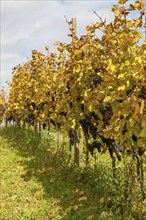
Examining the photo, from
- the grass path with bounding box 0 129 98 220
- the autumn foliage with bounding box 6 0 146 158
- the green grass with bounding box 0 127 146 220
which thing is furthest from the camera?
the grass path with bounding box 0 129 98 220

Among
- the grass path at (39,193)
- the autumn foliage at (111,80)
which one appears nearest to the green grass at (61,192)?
the grass path at (39,193)

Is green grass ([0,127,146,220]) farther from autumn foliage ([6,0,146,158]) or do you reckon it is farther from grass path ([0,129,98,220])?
autumn foliage ([6,0,146,158])

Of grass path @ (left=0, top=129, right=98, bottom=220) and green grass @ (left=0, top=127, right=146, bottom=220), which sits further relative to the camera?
grass path @ (left=0, top=129, right=98, bottom=220)

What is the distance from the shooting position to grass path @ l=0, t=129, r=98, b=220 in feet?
23.6

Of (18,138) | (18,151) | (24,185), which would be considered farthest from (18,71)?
(24,185)

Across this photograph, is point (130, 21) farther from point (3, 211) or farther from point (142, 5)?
point (3, 211)

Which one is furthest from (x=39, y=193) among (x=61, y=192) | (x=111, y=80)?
(x=111, y=80)

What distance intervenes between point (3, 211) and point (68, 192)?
163cm

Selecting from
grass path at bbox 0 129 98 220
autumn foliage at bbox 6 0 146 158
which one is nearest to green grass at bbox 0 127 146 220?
grass path at bbox 0 129 98 220

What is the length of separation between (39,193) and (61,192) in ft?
1.77

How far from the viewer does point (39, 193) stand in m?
8.56

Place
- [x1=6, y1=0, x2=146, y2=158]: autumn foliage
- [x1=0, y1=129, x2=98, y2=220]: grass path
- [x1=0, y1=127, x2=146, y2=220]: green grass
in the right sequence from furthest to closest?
1. [x1=0, y1=129, x2=98, y2=220]: grass path
2. [x1=0, y1=127, x2=146, y2=220]: green grass
3. [x1=6, y1=0, x2=146, y2=158]: autumn foliage

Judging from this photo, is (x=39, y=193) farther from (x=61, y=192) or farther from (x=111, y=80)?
(x=111, y=80)

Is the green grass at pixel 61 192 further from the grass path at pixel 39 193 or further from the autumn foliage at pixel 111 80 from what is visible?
the autumn foliage at pixel 111 80
